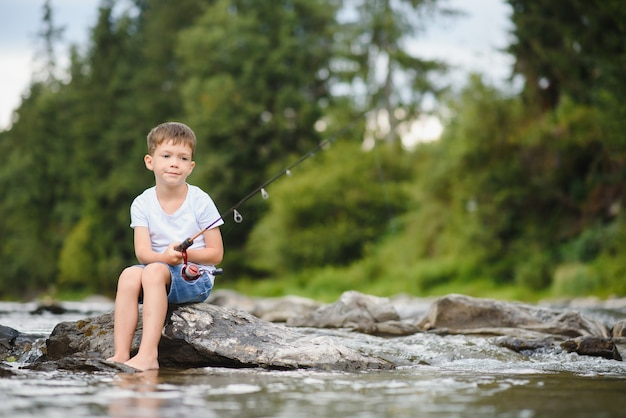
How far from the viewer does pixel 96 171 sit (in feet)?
135

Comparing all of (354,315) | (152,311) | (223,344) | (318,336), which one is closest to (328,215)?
(354,315)

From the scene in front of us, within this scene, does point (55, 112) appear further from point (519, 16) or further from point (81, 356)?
point (81, 356)

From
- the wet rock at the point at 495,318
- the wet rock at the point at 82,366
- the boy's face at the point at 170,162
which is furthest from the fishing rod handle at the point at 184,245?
the wet rock at the point at 495,318

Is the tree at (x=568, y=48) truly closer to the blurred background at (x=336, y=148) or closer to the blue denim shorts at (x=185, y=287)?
the blurred background at (x=336, y=148)

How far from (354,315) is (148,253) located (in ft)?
11.6

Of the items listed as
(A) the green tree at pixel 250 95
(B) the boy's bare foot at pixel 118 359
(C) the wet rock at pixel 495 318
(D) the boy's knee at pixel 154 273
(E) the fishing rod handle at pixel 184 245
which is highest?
(A) the green tree at pixel 250 95

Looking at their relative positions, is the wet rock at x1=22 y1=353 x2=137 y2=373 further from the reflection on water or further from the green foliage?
the green foliage

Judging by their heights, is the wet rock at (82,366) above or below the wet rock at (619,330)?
below

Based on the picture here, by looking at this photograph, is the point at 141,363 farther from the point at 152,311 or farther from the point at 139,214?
the point at 139,214

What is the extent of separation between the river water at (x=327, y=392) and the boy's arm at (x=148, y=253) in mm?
595

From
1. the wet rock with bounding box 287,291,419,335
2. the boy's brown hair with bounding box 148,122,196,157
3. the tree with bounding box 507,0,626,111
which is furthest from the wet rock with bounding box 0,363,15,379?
the tree with bounding box 507,0,626,111

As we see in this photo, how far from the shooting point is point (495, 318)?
7656 millimetres

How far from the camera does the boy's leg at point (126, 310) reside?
4.73 metres

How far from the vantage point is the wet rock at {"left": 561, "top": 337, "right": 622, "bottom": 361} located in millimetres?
5934
